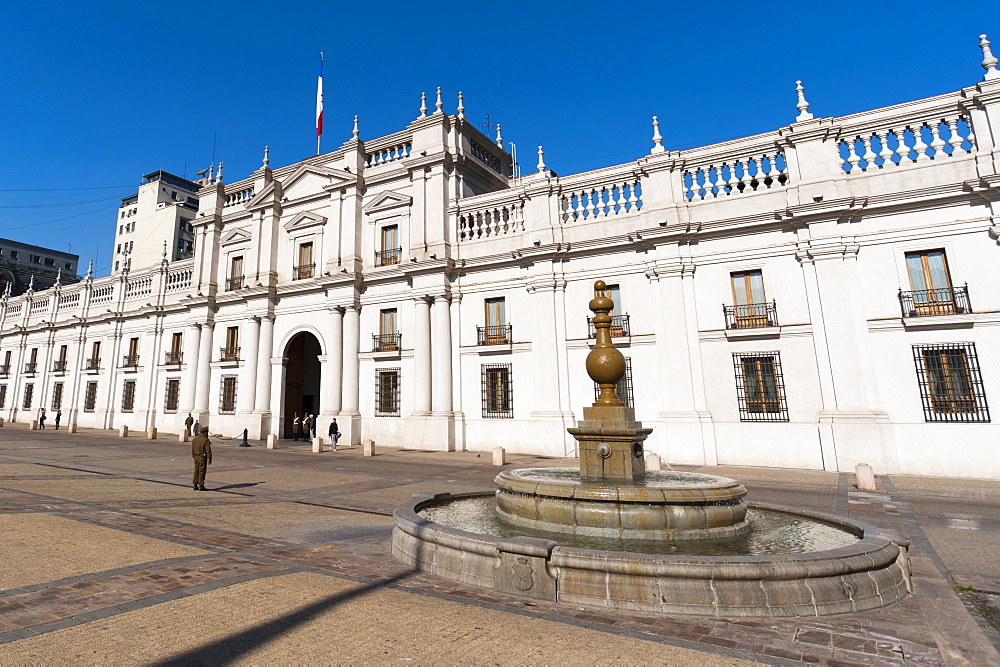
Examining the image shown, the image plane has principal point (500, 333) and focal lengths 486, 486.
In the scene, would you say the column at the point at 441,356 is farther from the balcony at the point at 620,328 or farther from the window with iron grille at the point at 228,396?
the window with iron grille at the point at 228,396

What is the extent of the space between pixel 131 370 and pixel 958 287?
4589 cm

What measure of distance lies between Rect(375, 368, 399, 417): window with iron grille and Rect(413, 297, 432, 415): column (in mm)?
1546

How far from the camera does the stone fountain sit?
4598 millimetres

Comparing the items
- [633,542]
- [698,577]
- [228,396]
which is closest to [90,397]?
[228,396]

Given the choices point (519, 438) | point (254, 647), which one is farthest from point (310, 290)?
point (254, 647)

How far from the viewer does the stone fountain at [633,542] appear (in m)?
4.60

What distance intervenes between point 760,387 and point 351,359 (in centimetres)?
1882

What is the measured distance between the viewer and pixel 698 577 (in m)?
4.60

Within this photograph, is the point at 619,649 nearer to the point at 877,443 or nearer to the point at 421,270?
the point at 877,443

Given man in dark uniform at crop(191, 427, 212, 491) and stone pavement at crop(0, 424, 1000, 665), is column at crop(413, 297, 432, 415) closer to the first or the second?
man in dark uniform at crop(191, 427, 212, 491)

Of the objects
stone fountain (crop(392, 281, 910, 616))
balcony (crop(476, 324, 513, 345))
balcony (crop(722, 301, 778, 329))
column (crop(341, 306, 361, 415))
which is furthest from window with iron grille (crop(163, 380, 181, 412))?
balcony (crop(722, 301, 778, 329))

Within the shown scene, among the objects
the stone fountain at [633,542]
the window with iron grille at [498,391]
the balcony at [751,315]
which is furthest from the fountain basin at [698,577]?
the window with iron grille at [498,391]

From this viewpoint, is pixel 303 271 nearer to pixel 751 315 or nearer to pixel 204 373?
pixel 204 373

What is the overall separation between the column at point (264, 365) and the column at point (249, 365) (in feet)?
1.14
